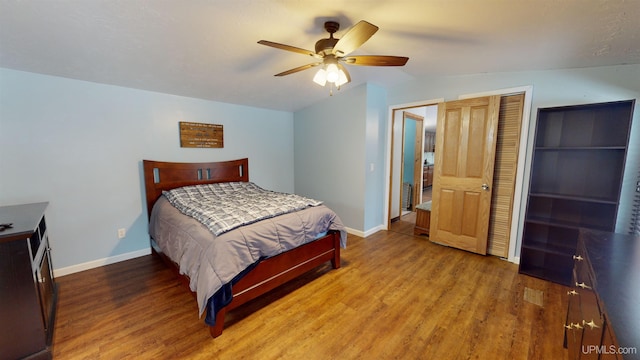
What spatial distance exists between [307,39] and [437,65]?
64.3 inches

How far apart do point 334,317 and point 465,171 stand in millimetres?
2426

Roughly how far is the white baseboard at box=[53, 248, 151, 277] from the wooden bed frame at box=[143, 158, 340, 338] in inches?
6.2

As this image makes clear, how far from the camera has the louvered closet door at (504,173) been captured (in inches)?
113

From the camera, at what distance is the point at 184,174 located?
3377mm

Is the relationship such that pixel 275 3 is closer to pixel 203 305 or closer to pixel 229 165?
pixel 203 305

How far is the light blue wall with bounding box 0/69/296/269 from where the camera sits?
235 cm

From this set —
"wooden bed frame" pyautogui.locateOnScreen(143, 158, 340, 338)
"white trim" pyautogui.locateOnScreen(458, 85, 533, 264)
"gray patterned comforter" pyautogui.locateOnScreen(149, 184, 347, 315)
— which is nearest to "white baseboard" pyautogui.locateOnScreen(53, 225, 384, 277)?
"wooden bed frame" pyautogui.locateOnScreen(143, 158, 340, 338)

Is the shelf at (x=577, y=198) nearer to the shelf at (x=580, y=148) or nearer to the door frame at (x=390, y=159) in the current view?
the shelf at (x=580, y=148)

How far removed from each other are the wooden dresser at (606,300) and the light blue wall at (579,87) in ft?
3.96

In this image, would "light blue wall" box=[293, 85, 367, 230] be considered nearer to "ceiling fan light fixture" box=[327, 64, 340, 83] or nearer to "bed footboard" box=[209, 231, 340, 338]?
"bed footboard" box=[209, 231, 340, 338]

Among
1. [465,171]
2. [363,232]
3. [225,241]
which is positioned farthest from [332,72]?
[363,232]

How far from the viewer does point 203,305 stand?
5.59 ft

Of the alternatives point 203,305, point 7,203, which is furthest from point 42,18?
point 203,305

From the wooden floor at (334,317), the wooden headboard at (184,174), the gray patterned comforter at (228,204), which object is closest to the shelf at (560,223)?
the wooden floor at (334,317)
